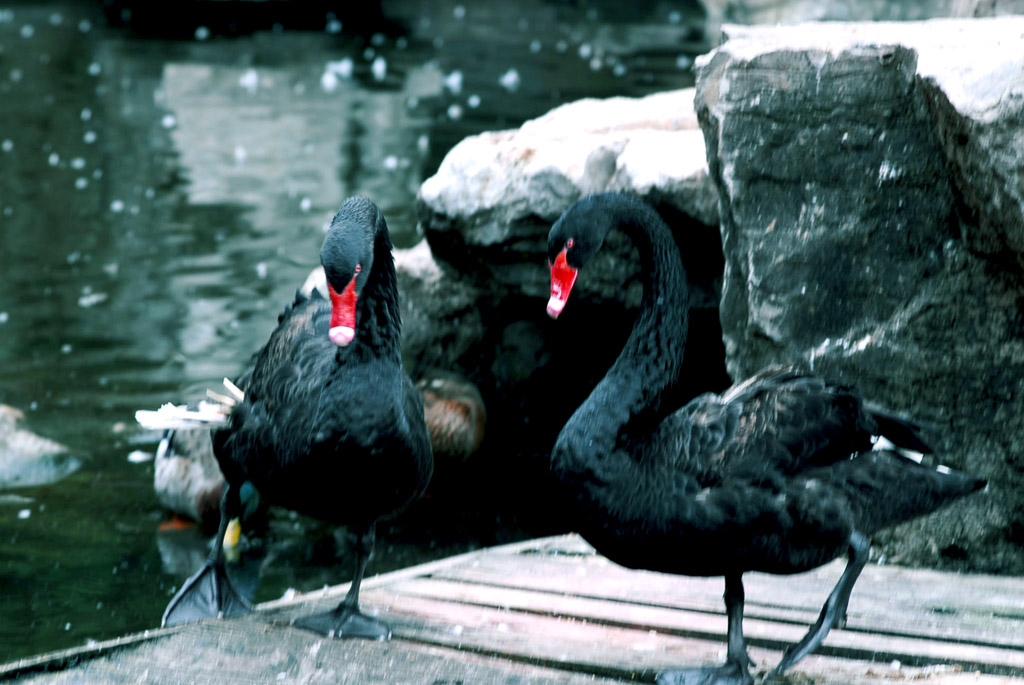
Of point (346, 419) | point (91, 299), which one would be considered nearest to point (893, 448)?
point (346, 419)

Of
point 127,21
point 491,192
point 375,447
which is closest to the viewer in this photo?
point 375,447

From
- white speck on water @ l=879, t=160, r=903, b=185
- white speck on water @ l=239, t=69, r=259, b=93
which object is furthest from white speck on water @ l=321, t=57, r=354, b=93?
white speck on water @ l=879, t=160, r=903, b=185

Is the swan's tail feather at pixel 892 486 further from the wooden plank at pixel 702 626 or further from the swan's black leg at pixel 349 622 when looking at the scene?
the swan's black leg at pixel 349 622

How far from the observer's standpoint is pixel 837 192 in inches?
140

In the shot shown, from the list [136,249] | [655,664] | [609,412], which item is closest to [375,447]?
[609,412]

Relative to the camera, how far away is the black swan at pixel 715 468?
262 cm

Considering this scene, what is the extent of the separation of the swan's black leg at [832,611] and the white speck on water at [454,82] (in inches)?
443

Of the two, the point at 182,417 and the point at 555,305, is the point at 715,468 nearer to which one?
the point at 555,305

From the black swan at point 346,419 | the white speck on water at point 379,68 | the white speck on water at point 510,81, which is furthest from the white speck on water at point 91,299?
the white speck on water at point 379,68

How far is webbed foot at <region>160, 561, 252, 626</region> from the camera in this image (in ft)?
11.8

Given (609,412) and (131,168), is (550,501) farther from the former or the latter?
(131,168)

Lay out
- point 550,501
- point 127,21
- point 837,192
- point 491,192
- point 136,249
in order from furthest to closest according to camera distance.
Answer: point 127,21, point 136,249, point 550,501, point 491,192, point 837,192

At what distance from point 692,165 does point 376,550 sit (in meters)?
2.05

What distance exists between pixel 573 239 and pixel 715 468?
2.03ft
